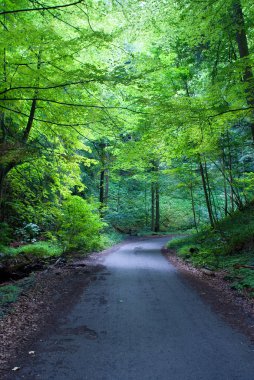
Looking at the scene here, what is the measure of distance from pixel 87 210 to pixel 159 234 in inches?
617

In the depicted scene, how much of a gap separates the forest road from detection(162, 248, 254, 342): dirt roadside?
236mm

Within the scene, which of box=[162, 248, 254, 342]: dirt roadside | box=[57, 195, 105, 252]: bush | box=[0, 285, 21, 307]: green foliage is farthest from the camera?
box=[57, 195, 105, 252]: bush

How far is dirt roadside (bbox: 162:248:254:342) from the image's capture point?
5077 millimetres

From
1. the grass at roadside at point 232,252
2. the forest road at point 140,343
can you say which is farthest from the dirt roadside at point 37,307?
the grass at roadside at point 232,252

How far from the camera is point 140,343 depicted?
4.21m

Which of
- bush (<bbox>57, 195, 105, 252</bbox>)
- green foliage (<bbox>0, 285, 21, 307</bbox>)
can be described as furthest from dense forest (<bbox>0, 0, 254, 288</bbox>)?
green foliage (<bbox>0, 285, 21, 307</bbox>)

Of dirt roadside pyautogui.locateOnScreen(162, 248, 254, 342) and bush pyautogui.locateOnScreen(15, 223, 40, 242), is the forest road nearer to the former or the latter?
dirt roadside pyautogui.locateOnScreen(162, 248, 254, 342)

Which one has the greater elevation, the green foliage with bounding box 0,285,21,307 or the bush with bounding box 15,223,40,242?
the bush with bounding box 15,223,40,242

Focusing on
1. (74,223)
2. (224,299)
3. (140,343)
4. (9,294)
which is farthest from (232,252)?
(9,294)

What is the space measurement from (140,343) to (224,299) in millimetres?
3141

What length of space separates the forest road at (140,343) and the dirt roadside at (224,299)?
0.77 feet

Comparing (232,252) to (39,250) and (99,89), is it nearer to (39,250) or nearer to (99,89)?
(99,89)

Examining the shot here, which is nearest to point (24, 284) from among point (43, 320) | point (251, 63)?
point (43, 320)

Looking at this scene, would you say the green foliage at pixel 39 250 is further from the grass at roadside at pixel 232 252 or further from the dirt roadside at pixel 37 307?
the grass at roadside at pixel 232 252
